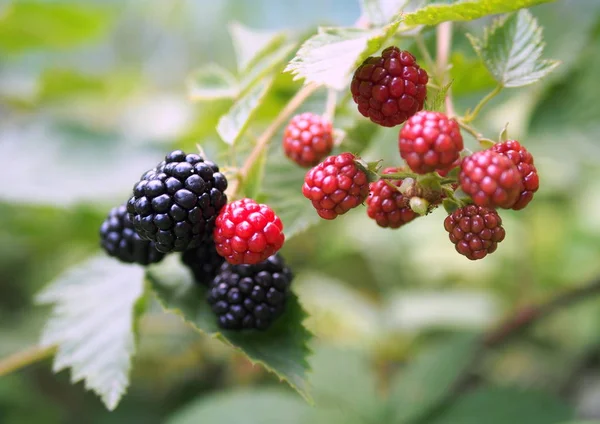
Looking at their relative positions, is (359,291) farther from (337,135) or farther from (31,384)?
(337,135)

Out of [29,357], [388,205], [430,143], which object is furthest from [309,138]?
[29,357]

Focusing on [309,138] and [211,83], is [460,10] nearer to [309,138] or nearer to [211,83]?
[309,138]

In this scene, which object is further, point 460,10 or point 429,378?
point 429,378

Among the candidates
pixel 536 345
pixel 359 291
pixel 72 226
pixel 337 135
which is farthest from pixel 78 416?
pixel 536 345

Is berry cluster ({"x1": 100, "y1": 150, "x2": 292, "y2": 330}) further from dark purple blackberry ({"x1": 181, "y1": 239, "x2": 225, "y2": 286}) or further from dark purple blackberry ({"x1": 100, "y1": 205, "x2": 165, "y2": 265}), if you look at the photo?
dark purple blackberry ({"x1": 100, "y1": 205, "x2": 165, "y2": 265})

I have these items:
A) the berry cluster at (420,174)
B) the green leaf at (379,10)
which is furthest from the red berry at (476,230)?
the green leaf at (379,10)

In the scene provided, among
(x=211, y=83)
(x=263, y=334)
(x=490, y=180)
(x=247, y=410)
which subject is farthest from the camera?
(x=247, y=410)

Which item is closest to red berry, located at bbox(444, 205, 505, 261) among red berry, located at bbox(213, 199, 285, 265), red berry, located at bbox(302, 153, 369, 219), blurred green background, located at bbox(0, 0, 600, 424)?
red berry, located at bbox(302, 153, 369, 219)

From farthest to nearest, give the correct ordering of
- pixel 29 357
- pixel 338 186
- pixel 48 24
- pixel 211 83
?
pixel 48 24 < pixel 211 83 < pixel 29 357 < pixel 338 186
